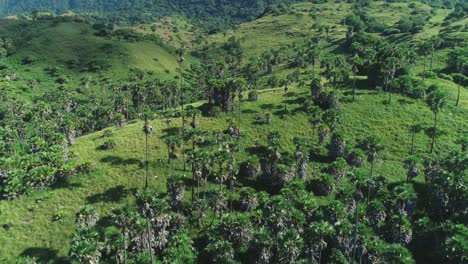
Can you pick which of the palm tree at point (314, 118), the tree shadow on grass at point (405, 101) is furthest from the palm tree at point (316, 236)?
the tree shadow on grass at point (405, 101)

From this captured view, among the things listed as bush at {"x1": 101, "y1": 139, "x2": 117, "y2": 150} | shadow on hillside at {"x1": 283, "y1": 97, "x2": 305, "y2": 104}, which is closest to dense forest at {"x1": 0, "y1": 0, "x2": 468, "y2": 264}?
bush at {"x1": 101, "y1": 139, "x2": 117, "y2": 150}

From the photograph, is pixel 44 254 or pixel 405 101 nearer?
pixel 44 254

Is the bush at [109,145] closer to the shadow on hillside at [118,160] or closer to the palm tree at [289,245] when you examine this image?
the shadow on hillside at [118,160]

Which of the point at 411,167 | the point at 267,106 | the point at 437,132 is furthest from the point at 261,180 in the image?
the point at 437,132

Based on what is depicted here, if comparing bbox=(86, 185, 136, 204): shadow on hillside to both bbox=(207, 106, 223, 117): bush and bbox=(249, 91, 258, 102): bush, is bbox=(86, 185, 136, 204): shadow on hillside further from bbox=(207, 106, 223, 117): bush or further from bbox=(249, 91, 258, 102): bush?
bbox=(249, 91, 258, 102): bush

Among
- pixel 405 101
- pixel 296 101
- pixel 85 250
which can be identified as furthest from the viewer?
pixel 296 101

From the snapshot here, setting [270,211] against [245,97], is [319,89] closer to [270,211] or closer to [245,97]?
[245,97]

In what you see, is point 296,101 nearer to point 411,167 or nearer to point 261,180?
point 261,180
